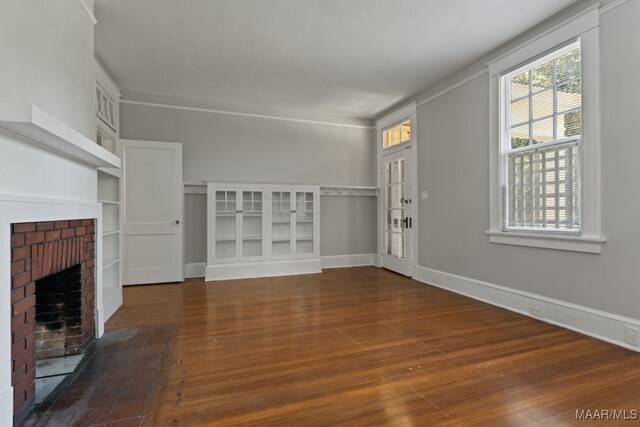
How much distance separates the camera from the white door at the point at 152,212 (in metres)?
4.39

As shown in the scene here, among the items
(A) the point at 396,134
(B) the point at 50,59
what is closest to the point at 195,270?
(B) the point at 50,59

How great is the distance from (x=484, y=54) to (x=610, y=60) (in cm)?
133

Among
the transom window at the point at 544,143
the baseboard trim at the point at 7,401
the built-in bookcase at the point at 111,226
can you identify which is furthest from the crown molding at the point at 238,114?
the baseboard trim at the point at 7,401

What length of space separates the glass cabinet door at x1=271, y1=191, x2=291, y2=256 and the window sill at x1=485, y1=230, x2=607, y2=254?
3.00 meters

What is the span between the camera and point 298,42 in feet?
10.8

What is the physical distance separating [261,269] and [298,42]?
10.8 feet

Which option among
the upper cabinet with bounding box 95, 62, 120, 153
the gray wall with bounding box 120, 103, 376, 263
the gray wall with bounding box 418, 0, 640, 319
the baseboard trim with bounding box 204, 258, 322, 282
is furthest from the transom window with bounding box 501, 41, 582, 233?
the upper cabinet with bounding box 95, 62, 120, 153

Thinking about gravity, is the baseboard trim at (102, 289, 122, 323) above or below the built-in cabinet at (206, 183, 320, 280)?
below

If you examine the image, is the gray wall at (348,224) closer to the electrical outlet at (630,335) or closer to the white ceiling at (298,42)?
the white ceiling at (298,42)

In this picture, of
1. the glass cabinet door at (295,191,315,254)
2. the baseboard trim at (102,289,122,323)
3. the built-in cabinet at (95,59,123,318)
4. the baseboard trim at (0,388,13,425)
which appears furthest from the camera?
the glass cabinet door at (295,191,315,254)

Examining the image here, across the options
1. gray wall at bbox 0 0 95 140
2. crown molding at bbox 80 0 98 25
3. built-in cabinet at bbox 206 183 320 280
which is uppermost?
crown molding at bbox 80 0 98 25

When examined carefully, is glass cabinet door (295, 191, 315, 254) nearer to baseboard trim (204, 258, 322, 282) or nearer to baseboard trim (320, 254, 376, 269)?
baseboard trim (204, 258, 322, 282)

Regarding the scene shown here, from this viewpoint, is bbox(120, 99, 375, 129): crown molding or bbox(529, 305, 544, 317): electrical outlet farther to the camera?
bbox(120, 99, 375, 129): crown molding

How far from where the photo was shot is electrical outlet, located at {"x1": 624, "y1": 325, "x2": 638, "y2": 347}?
7.44ft
